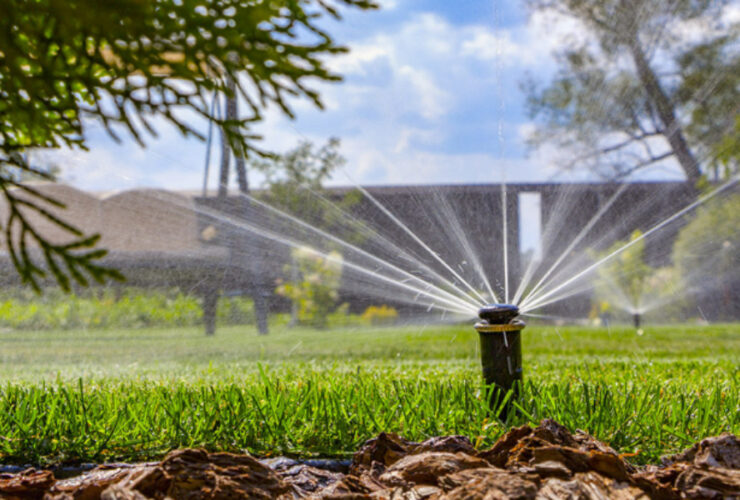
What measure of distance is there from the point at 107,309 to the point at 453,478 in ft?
41.6

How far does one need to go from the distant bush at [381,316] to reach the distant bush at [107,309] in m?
2.40

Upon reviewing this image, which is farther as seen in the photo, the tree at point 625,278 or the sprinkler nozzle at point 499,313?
the tree at point 625,278

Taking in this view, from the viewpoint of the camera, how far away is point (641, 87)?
12.5 meters

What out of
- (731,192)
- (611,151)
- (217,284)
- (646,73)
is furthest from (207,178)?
(731,192)

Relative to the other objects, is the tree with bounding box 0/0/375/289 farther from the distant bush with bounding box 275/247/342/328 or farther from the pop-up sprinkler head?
the distant bush with bounding box 275/247/342/328

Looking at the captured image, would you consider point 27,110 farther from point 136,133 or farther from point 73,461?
point 73,461

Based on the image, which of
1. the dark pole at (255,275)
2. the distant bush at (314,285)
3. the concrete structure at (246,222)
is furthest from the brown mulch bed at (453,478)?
the distant bush at (314,285)

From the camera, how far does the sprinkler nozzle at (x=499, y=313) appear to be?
2449 mm

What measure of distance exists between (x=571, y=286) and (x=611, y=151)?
2.71m

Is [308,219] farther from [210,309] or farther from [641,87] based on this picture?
[641,87]

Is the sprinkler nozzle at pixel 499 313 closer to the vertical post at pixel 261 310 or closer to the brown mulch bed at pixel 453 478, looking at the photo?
the brown mulch bed at pixel 453 478

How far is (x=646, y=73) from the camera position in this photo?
1257 cm

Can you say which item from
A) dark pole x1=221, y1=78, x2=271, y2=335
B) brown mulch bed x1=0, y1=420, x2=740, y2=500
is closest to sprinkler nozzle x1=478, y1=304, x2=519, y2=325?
brown mulch bed x1=0, y1=420, x2=740, y2=500

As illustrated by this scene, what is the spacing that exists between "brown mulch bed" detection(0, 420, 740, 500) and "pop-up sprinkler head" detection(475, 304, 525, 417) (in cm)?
67
